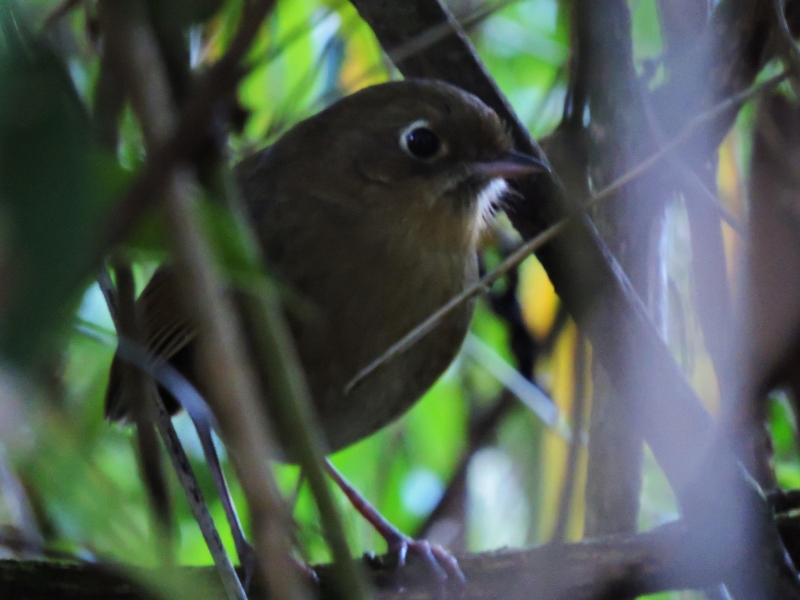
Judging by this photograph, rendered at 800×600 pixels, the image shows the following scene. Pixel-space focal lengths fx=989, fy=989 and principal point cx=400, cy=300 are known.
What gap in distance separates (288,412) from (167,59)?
41cm

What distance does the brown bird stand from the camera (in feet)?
9.37

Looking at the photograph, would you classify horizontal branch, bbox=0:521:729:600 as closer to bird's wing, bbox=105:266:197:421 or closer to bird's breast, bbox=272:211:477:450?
bird's wing, bbox=105:266:197:421

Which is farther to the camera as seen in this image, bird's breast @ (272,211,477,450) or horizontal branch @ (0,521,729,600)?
bird's breast @ (272,211,477,450)

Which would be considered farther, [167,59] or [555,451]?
[555,451]

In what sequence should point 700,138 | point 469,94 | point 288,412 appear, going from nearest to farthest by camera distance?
point 288,412 → point 700,138 → point 469,94

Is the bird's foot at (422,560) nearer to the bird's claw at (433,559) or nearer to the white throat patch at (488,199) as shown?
the bird's claw at (433,559)

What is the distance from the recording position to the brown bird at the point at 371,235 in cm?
286

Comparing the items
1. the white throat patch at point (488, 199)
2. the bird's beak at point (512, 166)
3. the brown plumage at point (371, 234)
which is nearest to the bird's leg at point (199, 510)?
the brown plumage at point (371, 234)

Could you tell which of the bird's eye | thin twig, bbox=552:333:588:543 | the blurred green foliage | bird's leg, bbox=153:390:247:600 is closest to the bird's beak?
the bird's eye

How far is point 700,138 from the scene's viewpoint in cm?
256

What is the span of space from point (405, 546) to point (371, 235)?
96cm

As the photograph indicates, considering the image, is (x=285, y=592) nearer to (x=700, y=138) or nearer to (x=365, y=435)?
(x=700, y=138)

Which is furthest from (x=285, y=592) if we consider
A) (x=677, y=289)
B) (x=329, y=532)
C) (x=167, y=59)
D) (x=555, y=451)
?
(x=555, y=451)

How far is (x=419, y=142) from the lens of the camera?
309 cm
